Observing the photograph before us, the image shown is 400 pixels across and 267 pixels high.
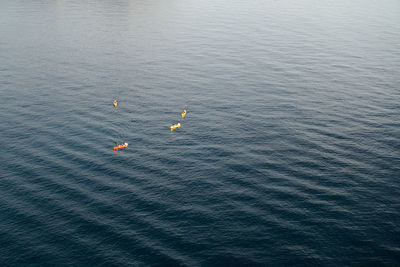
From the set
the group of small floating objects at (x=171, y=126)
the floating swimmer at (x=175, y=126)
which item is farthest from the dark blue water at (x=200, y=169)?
the floating swimmer at (x=175, y=126)

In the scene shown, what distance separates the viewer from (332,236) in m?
86.1

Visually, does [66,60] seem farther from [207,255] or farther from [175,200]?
[207,255]

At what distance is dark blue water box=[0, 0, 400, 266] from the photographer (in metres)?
83.9

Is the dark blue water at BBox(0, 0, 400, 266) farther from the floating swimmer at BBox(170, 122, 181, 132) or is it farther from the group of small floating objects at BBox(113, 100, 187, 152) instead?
the floating swimmer at BBox(170, 122, 181, 132)

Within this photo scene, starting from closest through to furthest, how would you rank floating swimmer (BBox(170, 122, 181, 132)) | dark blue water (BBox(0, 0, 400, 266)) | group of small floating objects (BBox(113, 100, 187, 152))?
dark blue water (BBox(0, 0, 400, 266))
group of small floating objects (BBox(113, 100, 187, 152))
floating swimmer (BBox(170, 122, 181, 132))

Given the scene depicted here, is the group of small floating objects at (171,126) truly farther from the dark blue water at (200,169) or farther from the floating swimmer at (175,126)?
the dark blue water at (200,169)

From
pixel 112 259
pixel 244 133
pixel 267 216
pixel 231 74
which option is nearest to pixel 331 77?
pixel 231 74

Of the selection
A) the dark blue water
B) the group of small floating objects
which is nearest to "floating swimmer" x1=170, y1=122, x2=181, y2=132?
the group of small floating objects

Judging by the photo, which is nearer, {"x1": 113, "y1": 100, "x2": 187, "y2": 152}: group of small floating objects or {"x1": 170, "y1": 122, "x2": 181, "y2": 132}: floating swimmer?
{"x1": 113, "y1": 100, "x2": 187, "y2": 152}: group of small floating objects

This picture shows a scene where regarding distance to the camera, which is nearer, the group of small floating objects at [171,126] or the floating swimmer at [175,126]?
the group of small floating objects at [171,126]

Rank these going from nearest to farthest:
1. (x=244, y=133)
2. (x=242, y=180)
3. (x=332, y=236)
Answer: (x=332, y=236) < (x=242, y=180) < (x=244, y=133)

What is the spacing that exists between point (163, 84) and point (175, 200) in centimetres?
8280

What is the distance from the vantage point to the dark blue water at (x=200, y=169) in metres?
83.9

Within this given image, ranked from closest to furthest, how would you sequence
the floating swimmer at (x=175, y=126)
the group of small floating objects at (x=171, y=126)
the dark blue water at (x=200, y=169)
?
the dark blue water at (x=200, y=169), the group of small floating objects at (x=171, y=126), the floating swimmer at (x=175, y=126)
